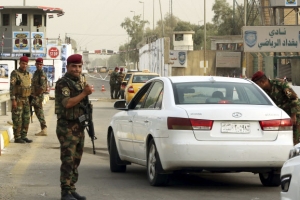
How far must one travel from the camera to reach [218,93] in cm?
1051

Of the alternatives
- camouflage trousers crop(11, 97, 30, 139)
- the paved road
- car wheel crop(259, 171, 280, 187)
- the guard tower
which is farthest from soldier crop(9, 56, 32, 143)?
the guard tower

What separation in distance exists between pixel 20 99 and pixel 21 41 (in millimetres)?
28572

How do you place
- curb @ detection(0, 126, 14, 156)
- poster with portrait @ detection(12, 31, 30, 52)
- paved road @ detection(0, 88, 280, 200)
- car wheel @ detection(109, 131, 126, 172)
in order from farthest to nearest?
poster with portrait @ detection(12, 31, 30, 52) < curb @ detection(0, 126, 14, 156) < car wheel @ detection(109, 131, 126, 172) < paved road @ detection(0, 88, 280, 200)

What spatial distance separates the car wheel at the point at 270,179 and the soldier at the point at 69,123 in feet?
9.02

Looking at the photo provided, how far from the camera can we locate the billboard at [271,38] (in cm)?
6600

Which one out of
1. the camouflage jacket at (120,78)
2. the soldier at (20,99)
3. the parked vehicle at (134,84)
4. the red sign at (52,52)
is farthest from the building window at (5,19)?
the soldier at (20,99)

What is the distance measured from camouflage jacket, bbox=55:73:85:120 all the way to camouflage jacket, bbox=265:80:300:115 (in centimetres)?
366

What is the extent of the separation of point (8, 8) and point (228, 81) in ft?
118

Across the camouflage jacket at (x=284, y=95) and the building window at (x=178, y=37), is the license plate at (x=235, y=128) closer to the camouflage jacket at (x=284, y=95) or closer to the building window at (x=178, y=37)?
the camouflage jacket at (x=284, y=95)

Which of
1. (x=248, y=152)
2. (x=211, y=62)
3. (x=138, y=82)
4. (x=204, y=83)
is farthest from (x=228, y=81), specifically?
(x=211, y=62)

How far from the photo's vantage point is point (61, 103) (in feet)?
30.0

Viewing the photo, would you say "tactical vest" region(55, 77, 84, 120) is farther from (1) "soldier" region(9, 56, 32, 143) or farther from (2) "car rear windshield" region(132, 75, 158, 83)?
(2) "car rear windshield" region(132, 75, 158, 83)

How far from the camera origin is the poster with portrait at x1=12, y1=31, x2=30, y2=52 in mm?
45406

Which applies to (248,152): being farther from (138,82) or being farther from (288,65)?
(288,65)
